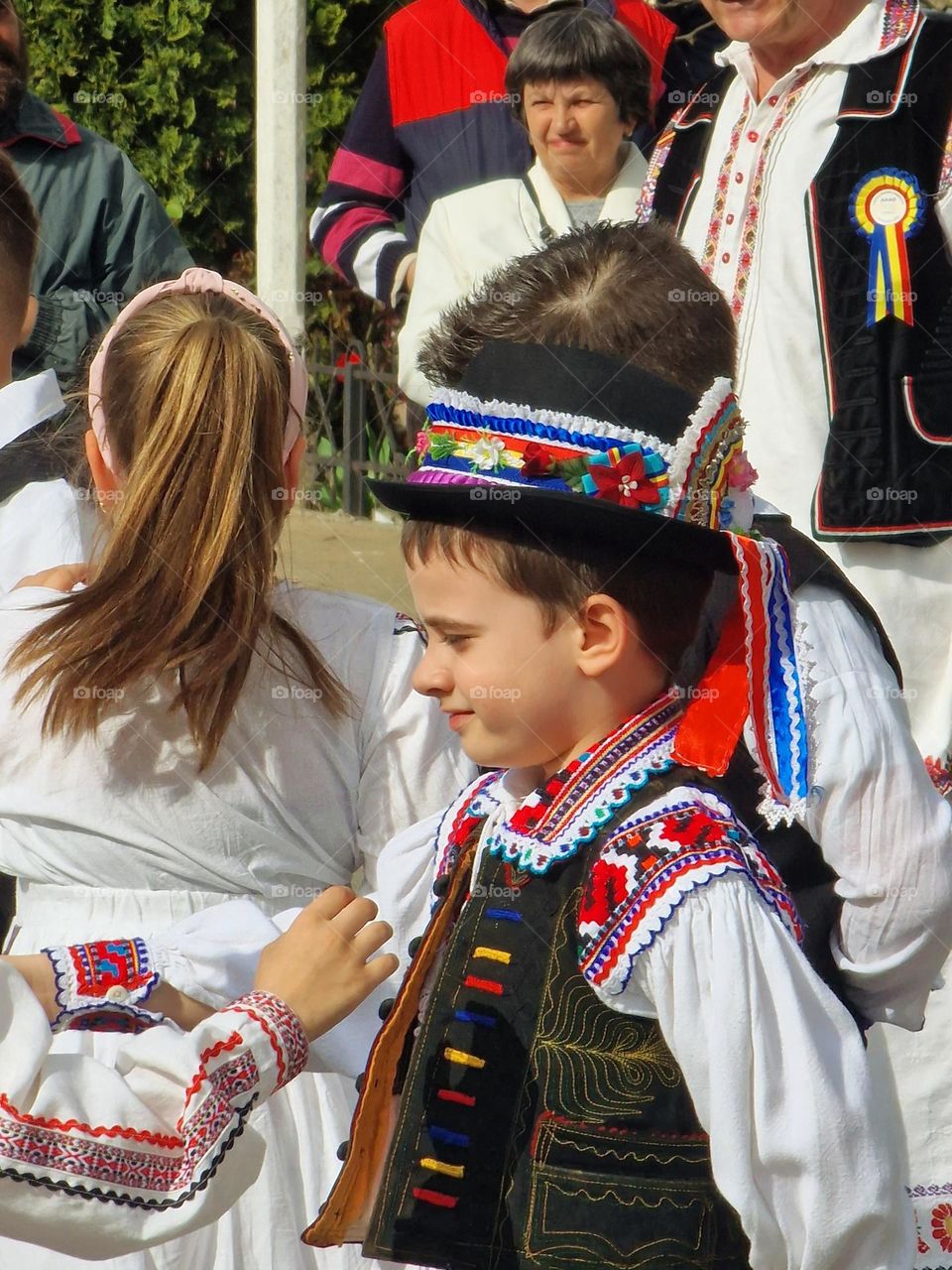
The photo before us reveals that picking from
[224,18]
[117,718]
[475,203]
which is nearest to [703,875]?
[117,718]

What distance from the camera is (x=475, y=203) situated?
3998 mm

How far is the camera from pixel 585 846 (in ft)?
5.56

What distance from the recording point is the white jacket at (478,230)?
12.9ft

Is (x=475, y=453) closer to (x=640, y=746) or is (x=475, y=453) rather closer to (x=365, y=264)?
(x=640, y=746)

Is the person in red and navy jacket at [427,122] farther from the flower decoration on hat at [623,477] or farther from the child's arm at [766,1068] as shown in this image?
the child's arm at [766,1068]

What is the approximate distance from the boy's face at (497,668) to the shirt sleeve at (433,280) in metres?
2.28

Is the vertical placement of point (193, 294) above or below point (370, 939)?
above

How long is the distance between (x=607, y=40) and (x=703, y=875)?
9.69 feet

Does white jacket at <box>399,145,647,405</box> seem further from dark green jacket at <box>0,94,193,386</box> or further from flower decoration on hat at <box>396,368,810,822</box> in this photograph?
flower decoration on hat at <box>396,368,810,822</box>

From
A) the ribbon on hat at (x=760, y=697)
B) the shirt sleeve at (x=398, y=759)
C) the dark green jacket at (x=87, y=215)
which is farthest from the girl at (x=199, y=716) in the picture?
the dark green jacket at (x=87, y=215)

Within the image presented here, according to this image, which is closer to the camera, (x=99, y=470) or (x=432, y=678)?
(x=432, y=678)

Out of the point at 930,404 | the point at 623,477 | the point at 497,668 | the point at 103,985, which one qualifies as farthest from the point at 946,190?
the point at 103,985

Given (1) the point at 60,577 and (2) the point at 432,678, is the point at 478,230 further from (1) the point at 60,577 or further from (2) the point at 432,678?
(2) the point at 432,678

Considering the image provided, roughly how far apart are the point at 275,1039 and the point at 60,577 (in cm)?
93
